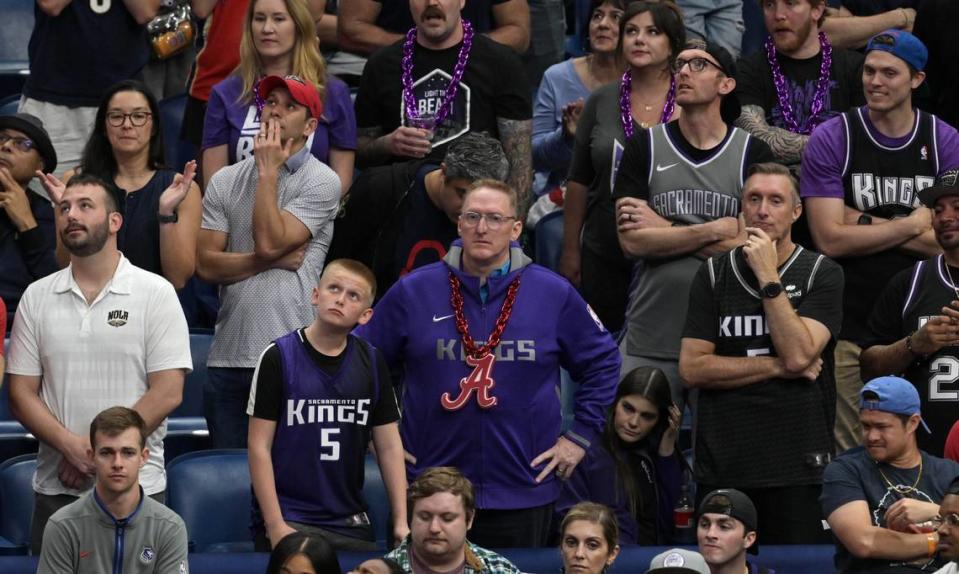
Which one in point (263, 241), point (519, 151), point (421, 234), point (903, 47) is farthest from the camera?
point (519, 151)

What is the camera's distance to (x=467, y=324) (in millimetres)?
7879

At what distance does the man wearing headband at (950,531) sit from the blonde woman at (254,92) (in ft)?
11.6

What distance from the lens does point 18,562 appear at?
7152 mm

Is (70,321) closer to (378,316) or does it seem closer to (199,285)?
(378,316)

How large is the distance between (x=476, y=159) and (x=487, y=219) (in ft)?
2.59

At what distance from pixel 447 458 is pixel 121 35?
12.2 ft

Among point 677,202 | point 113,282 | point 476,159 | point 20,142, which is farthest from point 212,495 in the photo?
point 677,202

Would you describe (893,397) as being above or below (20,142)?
below

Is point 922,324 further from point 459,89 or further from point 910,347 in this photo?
point 459,89

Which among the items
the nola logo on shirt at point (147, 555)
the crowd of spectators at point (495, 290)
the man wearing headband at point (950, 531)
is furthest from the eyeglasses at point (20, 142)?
the man wearing headband at point (950, 531)

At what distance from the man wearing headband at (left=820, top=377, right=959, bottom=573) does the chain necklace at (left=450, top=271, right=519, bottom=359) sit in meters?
1.47

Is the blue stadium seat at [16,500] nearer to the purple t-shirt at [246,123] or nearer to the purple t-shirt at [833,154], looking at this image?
the purple t-shirt at [246,123]

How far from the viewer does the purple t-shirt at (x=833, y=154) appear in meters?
8.90

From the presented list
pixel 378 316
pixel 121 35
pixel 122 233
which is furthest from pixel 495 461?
pixel 121 35
